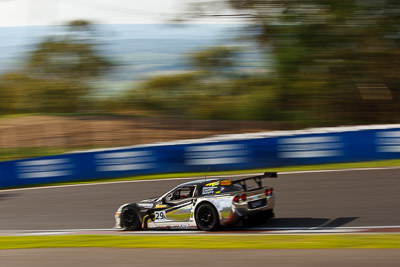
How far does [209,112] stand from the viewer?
2738cm

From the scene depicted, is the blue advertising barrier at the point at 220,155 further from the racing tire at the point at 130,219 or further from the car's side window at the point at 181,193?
the car's side window at the point at 181,193

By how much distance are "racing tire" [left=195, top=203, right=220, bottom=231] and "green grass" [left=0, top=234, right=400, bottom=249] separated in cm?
61

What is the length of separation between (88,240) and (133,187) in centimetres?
608

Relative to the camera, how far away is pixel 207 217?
954 cm

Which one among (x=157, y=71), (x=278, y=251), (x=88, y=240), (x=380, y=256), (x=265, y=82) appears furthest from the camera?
(x=157, y=71)

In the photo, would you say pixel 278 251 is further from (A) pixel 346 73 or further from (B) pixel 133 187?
(A) pixel 346 73

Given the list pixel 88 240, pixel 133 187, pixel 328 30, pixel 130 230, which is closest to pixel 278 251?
pixel 88 240

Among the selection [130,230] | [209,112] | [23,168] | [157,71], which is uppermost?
[157,71]

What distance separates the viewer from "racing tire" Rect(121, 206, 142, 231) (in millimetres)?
10430

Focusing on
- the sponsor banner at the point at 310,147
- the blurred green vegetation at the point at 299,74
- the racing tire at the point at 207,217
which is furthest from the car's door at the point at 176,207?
the blurred green vegetation at the point at 299,74

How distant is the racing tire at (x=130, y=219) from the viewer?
10.4m

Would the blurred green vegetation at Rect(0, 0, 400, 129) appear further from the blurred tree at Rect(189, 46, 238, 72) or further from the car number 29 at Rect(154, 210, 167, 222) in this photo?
the car number 29 at Rect(154, 210, 167, 222)

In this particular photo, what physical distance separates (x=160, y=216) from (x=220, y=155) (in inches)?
239

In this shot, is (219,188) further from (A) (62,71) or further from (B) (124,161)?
(A) (62,71)
